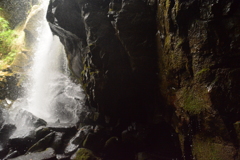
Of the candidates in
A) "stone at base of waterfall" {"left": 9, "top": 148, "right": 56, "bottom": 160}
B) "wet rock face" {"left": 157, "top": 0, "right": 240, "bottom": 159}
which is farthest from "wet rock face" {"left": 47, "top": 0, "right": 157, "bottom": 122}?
"stone at base of waterfall" {"left": 9, "top": 148, "right": 56, "bottom": 160}

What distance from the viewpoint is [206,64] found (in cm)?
395

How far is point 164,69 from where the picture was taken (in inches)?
214

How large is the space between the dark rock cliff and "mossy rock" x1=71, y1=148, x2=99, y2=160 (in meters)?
1.54

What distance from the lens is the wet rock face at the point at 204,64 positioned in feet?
11.7

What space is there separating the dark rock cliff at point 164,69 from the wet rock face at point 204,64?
2 centimetres

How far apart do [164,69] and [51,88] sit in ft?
30.6

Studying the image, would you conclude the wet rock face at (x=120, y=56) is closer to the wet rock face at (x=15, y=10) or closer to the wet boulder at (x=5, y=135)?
the wet boulder at (x=5, y=135)

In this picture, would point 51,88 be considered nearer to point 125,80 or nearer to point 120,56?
point 125,80

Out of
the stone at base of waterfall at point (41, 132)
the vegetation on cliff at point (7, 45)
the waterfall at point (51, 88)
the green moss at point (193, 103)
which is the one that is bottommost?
the stone at base of waterfall at point (41, 132)

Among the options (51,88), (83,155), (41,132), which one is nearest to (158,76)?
(83,155)

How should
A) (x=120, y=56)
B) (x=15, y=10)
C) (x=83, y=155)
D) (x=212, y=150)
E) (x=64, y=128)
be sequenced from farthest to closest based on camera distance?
(x=15, y=10)
(x=64, y=128)
(x=120, y=56)
(x=83, y=155)
(x=212, y=150)

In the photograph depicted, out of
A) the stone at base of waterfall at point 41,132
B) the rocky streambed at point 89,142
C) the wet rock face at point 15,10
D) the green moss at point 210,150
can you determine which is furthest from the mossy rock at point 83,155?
the wet rock face at point 15,10

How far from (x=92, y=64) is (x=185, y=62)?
405cm

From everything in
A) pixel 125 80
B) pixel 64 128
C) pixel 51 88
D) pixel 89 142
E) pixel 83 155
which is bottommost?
pixel 83 155
